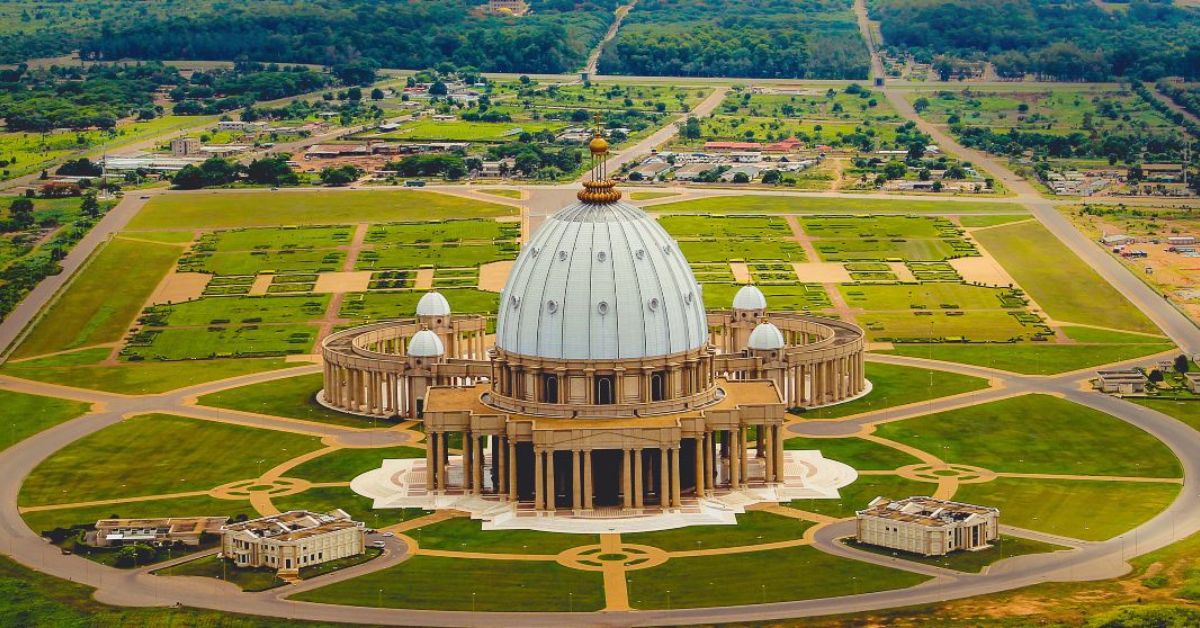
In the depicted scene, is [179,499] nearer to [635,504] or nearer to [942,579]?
[635,504]

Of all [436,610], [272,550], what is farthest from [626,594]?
[272,550]

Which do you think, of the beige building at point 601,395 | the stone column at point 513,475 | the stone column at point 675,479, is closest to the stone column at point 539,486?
the beige building at point 601,395

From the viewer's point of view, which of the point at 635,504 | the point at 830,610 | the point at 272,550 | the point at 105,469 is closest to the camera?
the point at 830,610

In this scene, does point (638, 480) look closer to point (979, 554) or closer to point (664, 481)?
point (664, 481)

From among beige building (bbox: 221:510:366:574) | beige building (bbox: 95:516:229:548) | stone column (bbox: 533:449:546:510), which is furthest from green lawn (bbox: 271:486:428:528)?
beige building (bbox: 95:516:229:548)

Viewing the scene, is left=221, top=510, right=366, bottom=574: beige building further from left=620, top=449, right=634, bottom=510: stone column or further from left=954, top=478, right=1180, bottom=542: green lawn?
left=954, top=478, right=1180, bottom=542: green lawn

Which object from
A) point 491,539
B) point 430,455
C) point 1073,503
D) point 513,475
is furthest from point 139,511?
point 1073,503

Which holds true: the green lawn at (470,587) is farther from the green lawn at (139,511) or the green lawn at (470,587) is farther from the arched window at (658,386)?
the arched window at (658,386)

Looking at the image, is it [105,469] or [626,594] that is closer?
[626,594]
